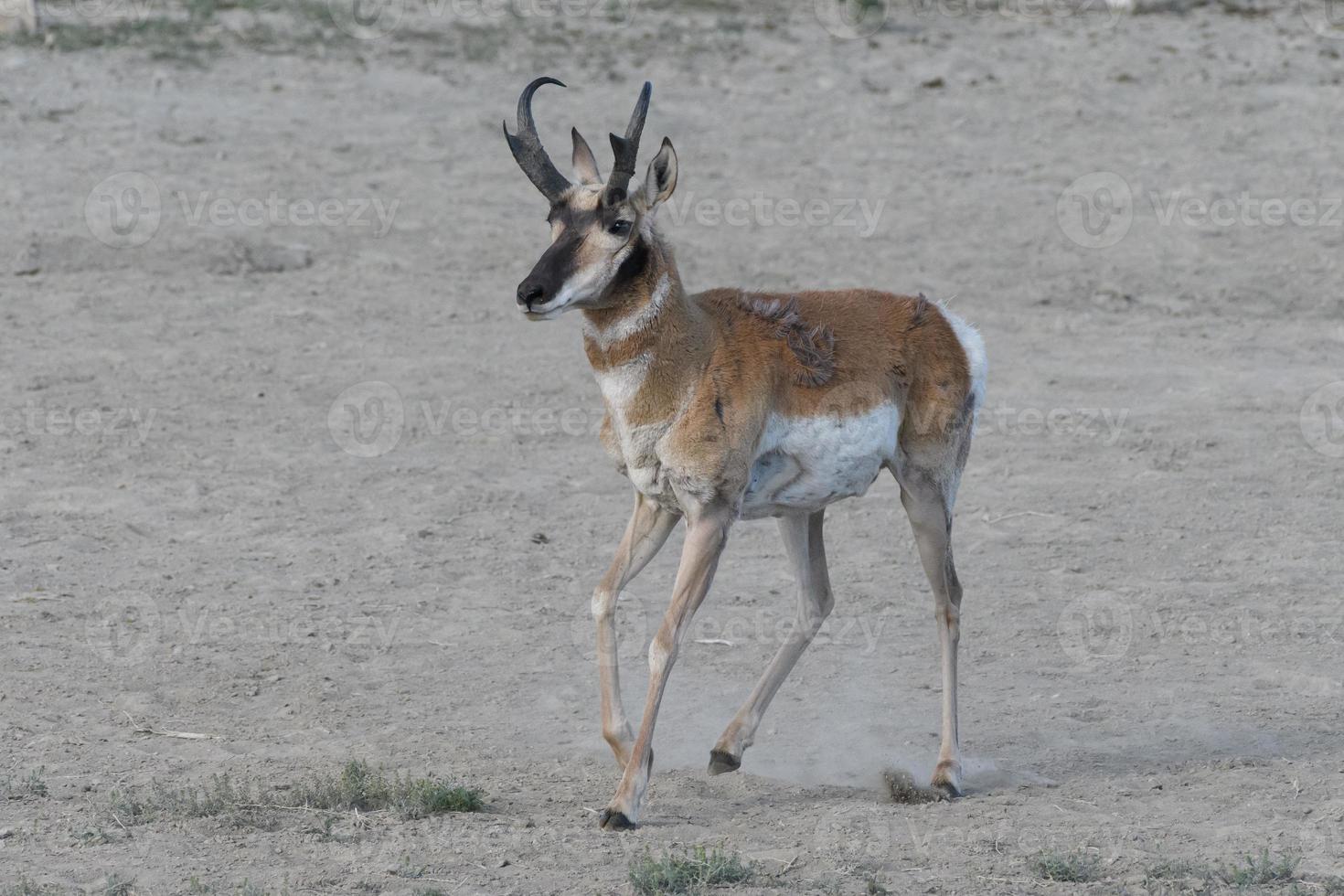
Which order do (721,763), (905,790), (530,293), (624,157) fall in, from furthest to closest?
(721,763) → (905,790) → (624,157) → (530,293)

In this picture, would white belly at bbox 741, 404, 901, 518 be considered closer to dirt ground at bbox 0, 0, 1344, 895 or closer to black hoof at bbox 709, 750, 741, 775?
black hoof at bbox 709, 750, 741, 775

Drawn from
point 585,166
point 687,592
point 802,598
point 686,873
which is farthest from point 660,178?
point 686,873

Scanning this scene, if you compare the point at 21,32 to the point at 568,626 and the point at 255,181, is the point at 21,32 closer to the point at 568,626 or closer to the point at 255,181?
the point at 255,181

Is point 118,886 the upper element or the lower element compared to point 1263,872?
lower

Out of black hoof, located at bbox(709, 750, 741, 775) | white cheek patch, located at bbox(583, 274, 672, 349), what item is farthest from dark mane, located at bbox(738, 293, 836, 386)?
black hoof, located at bbox(709, 750, 741, 775)

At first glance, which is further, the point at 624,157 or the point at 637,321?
the point at 637,321

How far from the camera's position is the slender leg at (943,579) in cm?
754

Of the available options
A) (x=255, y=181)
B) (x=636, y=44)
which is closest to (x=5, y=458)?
(x=255, y=181)

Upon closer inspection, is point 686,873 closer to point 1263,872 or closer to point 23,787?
point 1263,872

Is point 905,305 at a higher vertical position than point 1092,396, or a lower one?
higher

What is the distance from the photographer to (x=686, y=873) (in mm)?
5973

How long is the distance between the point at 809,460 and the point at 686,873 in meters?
1.86

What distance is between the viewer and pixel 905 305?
7.79 meters

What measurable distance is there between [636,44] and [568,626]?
11.1m
